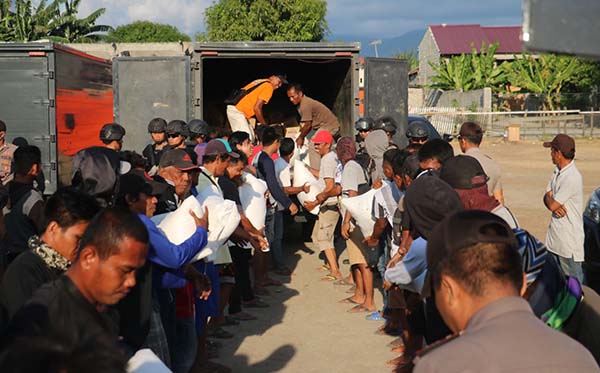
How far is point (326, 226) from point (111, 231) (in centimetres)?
670

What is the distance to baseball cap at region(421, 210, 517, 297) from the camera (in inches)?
96.3

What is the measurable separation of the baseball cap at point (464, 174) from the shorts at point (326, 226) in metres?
4.78

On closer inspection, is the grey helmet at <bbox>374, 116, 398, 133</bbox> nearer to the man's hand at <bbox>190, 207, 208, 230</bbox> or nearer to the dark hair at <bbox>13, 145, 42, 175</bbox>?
the dark hair at <bbox>13, 145, 42, 175</bbox>

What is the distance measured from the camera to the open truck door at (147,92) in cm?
1087

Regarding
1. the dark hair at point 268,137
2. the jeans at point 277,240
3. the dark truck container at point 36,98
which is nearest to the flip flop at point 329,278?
the jeans at point 277,240

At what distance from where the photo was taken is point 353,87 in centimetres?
1134

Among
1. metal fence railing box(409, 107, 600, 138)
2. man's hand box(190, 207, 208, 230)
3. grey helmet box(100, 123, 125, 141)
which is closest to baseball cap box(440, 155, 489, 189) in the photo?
man's hand box(190, 207, 208, 230)

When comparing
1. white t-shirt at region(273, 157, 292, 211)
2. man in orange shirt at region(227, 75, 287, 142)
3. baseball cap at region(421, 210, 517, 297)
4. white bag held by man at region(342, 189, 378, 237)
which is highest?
man in orange shirt at region(227, 75, 287, 142)

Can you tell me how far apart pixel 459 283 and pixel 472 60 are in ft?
141

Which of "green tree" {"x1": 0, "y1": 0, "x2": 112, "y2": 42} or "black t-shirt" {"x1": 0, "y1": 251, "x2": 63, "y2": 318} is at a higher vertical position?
"green tree" {"x1": 0, "y1": 0, "x2": 112, "y2": 42}

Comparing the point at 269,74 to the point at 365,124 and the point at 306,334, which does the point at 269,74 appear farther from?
the point at 306,334

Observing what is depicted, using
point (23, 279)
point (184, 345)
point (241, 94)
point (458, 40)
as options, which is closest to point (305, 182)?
point (241, 94)

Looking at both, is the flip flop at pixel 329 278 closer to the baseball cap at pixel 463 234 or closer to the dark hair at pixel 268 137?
the dark hair at pixel 268 137

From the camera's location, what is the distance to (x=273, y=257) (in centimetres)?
1032
